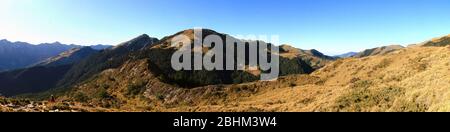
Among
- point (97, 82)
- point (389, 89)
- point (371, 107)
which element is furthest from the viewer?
point (97, 82)

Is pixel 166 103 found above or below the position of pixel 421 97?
below

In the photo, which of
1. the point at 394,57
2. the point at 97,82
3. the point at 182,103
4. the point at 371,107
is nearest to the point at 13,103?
the point at 371,107

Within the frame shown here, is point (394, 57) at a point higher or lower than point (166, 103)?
higher

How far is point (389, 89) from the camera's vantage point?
116ft

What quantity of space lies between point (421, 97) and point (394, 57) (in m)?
71.1
